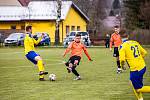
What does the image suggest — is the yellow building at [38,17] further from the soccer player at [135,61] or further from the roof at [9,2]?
the soccer player at [135,61]

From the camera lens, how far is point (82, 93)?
14.4 m

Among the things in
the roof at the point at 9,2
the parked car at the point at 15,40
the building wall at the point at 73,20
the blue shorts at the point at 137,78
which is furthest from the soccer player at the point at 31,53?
the roof at the point at 9,2

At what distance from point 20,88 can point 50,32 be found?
2236 inches

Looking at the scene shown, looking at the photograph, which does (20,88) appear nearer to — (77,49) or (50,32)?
(77,49)

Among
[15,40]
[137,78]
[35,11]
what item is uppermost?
[35,11]

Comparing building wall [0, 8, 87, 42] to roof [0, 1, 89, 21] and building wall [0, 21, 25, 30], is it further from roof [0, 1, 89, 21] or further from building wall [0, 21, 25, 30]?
roof [0, 1, 89, 21]

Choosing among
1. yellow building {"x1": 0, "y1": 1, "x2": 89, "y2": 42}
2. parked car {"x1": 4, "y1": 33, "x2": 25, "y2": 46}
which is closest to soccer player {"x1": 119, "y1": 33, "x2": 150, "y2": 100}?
parked car {"x1": 4, "y1": 33, "x2": 25, "y2": 46}

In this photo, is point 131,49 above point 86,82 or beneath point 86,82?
above

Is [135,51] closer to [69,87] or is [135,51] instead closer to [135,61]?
[135,61]

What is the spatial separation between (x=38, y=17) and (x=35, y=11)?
4.65 ft

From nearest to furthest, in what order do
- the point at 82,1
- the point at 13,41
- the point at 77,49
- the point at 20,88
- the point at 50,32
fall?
the point at 20,88, the point at 77,49, the point at 13,41, the point at 50,32, the point at 82,1

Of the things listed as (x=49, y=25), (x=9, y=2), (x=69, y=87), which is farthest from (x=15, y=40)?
(x=69, y=87)

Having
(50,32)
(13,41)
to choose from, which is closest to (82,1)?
(50,32)

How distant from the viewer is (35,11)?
72625 mm
